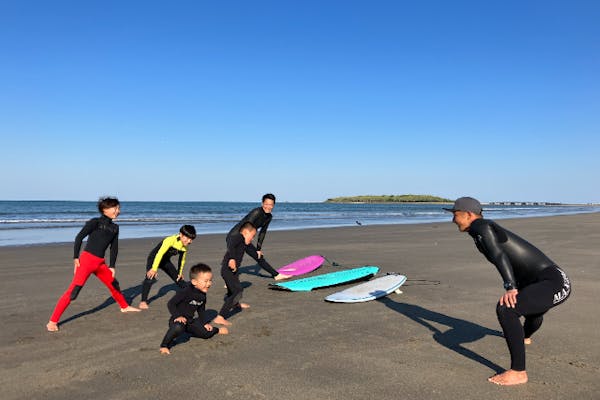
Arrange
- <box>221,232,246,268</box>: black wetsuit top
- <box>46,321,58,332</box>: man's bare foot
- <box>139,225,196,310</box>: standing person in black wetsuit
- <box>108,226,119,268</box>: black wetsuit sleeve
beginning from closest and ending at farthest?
<box>46,321,58,332</box>: man's bare foot → <box>108,226,119,268</box>: black wetsuit sleeve → <box>139,225,196,310</box>: standing person in black wetsuit → <box>221,232,246,268</box>: black wetsuit top

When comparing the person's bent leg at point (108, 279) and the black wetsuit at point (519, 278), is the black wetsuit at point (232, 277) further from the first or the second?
the black wetsuit at point (519, 278)

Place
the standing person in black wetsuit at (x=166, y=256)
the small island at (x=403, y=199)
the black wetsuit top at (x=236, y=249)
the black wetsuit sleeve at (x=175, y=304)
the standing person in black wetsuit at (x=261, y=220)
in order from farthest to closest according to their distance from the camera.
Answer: the small island at (x=403, y=199) < the standing person in black wetsuit at (x=261, y=220) < the black wetsuit top at (x=236, y=249) < the standing person in black wetsuit at (x=166, y=256) < the black wetsuit sleeve at (x=175, y=304)

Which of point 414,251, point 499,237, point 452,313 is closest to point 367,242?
point 414,251

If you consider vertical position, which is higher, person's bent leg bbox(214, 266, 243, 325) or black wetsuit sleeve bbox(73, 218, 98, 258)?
black wetsuit sleeve bbox(73, 218, 98, 258)

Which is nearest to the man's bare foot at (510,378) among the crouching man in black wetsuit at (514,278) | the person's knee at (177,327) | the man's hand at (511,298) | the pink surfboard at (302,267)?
the crouching man in black wetsuit at (514,278)

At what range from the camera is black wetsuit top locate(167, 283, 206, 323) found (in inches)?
201

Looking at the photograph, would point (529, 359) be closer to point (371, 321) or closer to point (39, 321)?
point (371, 321)

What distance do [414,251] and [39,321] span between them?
36.9 ft

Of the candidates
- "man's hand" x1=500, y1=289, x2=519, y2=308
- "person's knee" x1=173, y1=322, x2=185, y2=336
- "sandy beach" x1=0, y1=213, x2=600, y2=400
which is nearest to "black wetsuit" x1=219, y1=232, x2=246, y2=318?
"sandy beach" x1=0, y1=213, x2=600, y2=400

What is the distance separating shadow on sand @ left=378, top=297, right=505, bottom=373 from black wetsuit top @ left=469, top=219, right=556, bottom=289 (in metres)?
1.01

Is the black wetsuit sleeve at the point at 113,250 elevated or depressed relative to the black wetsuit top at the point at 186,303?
elevated

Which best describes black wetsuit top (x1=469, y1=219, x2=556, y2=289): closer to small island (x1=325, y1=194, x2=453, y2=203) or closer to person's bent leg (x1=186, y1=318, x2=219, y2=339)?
person's bent leg (x1=186, y1=318, x2=219, y2=339)

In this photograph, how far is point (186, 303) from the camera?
16.9ft

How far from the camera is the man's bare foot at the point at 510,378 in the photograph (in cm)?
407
